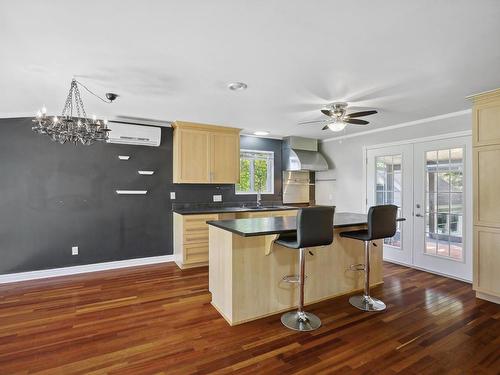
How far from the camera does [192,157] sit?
180 inches

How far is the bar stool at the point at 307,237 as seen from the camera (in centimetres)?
233

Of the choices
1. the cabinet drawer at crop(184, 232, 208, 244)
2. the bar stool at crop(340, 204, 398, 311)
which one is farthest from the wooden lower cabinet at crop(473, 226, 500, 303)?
the cabinet drawer at crop(184, 232, 208, 244)

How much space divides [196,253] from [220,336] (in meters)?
2.08

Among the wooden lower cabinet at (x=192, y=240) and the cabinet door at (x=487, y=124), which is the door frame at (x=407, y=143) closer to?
the cabinet door at (x=487, y=124)

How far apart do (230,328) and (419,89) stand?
3199 millimetres

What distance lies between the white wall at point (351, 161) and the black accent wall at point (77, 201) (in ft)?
9.71

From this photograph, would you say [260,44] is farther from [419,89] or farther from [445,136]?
[445,136]

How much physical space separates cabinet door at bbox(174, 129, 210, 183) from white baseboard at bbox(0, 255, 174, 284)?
142cm

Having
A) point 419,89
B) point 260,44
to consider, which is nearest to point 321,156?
point 419,89

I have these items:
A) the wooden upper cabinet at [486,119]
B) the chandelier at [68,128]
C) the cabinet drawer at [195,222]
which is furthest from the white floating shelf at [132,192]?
the wooden upper cabinet at [486,119]

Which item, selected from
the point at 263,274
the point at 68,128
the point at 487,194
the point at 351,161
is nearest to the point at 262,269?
the point at 263,274

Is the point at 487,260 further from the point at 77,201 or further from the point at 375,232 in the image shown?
the point at 77,201

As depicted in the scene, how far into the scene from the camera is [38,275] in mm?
3824

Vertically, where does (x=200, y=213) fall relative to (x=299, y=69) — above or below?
below
